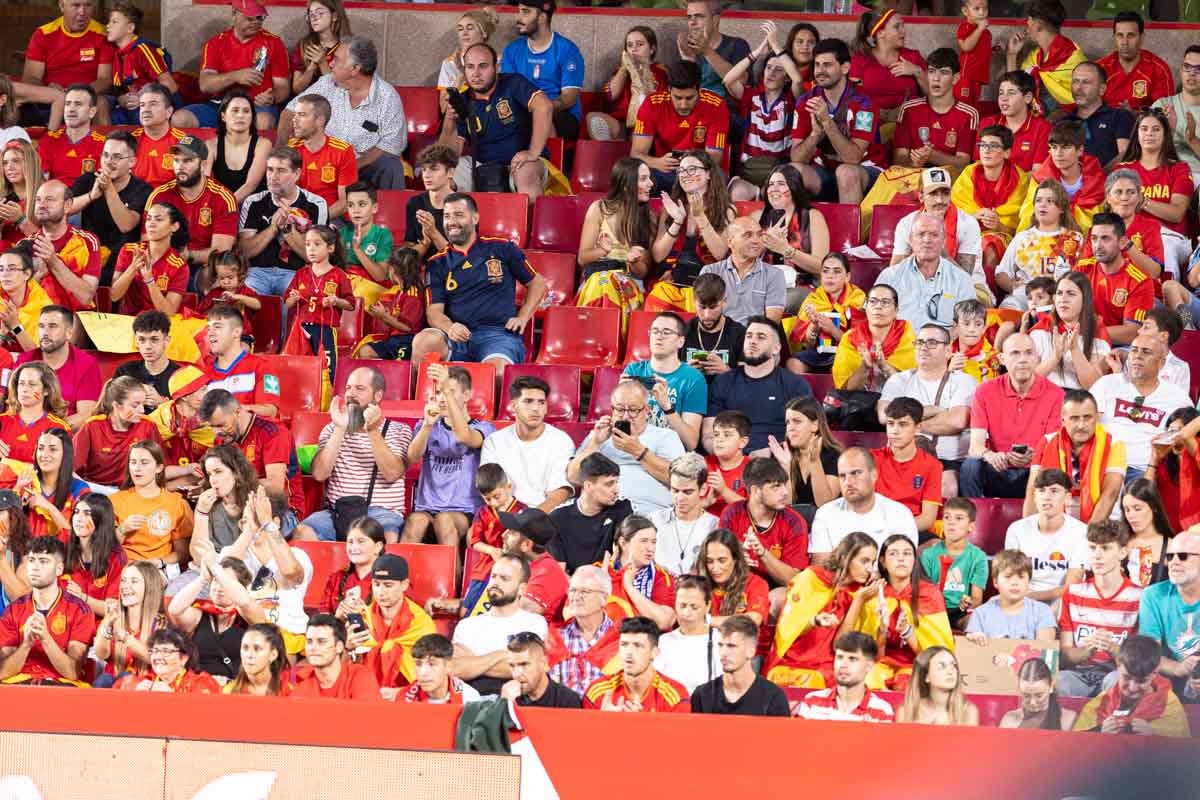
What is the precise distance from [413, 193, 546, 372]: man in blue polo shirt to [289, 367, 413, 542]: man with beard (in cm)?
103

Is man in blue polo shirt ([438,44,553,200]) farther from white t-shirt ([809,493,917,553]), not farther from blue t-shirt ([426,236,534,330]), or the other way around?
white t-shirt ([809,493,917,553])

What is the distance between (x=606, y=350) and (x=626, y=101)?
8.40 feet

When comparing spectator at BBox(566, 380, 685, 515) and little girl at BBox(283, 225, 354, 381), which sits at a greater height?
little girl at BBox(283, 225, 354, 381)

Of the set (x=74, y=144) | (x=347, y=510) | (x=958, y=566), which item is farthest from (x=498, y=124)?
(x=958, y=566)

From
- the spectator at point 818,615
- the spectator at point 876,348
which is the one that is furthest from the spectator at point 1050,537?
the spectator at point 876,348

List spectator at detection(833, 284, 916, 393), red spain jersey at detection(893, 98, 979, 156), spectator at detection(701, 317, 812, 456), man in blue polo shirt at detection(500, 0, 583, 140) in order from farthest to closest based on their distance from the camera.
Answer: man in blue polo shirt at detection(500, 0, 583, 140) → red spain jersey at detection(893, 98, 979, 156) → spectator at detection(833, 284, 916, 393) → spectator at detection(701, 317, 812, 456)

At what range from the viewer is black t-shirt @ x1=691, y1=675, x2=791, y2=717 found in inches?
256

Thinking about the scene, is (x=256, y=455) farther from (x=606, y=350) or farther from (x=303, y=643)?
(x=606, y=350)

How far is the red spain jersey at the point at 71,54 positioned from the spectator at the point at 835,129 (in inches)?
175

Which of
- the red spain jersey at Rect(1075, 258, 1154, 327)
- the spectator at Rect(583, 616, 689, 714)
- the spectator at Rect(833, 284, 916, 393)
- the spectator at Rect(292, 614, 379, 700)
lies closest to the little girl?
the spectator at Rect(833, 284, 916, 393)

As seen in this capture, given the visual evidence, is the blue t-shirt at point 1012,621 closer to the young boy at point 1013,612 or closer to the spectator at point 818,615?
the young boy at point 1013,612

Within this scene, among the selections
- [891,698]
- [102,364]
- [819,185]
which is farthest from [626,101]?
[891,698]

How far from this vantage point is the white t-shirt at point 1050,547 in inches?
308

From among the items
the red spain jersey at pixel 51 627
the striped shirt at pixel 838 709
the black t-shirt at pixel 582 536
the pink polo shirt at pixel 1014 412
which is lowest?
the red spain jersey at pixel 51 627
